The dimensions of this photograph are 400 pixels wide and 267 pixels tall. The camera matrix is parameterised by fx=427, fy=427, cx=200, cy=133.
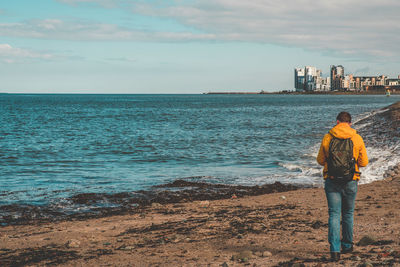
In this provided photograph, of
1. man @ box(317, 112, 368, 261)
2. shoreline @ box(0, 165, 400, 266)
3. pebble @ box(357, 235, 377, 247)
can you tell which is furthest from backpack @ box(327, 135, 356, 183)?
pebble @ box(357, 235, 377, 247)

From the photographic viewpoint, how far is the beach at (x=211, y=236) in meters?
7.29

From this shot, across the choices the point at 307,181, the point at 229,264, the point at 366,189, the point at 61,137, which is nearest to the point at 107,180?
the point at 307,181

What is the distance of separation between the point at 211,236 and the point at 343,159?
3.46 m

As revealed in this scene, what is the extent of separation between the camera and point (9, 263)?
25.0 feet

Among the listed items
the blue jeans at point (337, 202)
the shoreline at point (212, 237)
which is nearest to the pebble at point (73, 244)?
the shoreline at point (212, 237)

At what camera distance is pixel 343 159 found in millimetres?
6543

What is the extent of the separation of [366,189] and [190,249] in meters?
7.99

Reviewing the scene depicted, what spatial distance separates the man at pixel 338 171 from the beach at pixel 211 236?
60 cm

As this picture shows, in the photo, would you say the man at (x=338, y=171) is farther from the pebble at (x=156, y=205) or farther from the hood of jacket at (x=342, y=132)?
the pebble at (x=156, y=205)

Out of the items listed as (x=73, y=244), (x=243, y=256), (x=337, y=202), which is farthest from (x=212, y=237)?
(x=337, y=202)

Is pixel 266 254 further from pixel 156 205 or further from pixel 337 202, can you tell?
pixel 156 205

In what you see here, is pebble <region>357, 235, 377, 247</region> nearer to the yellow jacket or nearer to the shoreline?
the shoreline

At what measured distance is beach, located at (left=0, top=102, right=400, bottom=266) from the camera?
729 cm

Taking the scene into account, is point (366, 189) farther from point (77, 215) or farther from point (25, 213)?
point (25, 213)
